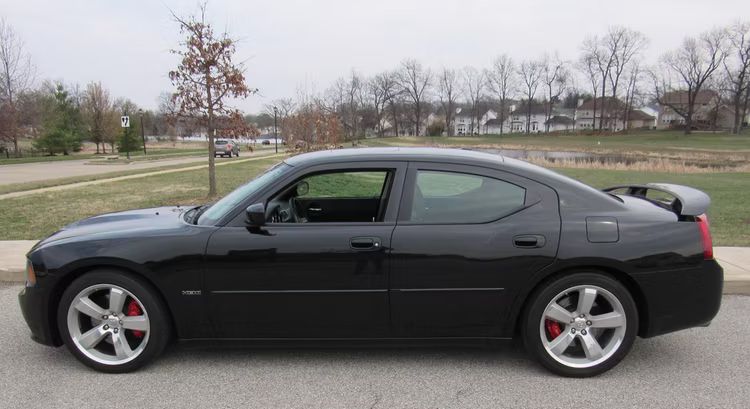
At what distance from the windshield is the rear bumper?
2.54 m

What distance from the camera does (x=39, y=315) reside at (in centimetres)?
315

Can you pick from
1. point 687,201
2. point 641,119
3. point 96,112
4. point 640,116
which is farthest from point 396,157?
point 640,116

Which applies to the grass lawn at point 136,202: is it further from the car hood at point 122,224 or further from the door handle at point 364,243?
the door handle at point 364,243

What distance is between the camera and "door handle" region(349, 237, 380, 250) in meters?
3.02

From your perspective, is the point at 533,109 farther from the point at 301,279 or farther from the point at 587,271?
the point at 301,279

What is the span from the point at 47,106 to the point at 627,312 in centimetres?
4988

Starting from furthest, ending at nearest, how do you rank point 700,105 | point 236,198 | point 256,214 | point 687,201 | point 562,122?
point 562,122 < point 700,105 < point 236,198 < point 687,201 < point 256,214

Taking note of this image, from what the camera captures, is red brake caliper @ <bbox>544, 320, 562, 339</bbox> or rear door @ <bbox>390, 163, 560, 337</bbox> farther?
red brake caliper @ <bbox>544, 320, 562, 339</bbox>

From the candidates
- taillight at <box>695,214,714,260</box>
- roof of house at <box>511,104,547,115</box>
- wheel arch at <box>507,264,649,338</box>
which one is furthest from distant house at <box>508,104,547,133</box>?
wheel arch at <box>507,264,649,338</box>

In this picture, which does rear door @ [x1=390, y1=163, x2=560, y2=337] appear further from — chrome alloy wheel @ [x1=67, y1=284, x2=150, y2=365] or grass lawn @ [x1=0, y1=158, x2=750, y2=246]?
chrome alloy wheel @ [x1=67, y1=284, x2=150, y2=365]

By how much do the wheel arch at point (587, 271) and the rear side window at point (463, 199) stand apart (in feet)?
1.64

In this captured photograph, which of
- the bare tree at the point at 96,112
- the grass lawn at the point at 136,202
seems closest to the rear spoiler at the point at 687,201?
the grass lawn at the point at 136,202

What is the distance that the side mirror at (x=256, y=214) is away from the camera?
298 centimetres

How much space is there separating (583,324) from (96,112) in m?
52.7
